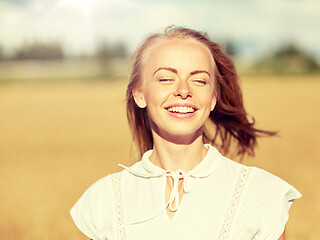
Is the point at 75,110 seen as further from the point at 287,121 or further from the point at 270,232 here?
the point at 270,232

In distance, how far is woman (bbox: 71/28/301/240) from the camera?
9.40 feet

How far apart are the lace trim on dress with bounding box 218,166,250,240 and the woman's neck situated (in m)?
0.23

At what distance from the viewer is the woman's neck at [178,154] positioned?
296 centimetres

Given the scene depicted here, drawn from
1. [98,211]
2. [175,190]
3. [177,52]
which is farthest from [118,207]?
[177,52]

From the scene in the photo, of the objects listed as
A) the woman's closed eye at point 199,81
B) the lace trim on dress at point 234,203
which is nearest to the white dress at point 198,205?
the lace trim on dress at point 234,203

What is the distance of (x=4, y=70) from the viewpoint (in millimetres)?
73375

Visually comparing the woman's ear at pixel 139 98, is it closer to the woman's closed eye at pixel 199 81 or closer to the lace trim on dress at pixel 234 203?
the woman's closed eye at pixel 199 81

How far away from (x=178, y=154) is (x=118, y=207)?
0.42 m

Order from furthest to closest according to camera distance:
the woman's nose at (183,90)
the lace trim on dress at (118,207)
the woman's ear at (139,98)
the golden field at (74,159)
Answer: the golden field at (74,159) < the woman's ear at (139,98) < the lace trim on dress at (118,207) < the woman's nose at (183,90)

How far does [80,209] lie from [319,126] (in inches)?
642

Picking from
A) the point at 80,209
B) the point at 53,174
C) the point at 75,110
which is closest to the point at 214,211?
the point at 80,209

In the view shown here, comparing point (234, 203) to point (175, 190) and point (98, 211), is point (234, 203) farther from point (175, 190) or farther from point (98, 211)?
point (98, 211)

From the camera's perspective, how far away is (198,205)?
2.89 meters

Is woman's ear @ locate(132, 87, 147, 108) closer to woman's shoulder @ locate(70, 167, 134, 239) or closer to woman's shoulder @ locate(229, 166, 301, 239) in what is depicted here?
woman's shoulder @ locate(70, 167, 134, 239)
